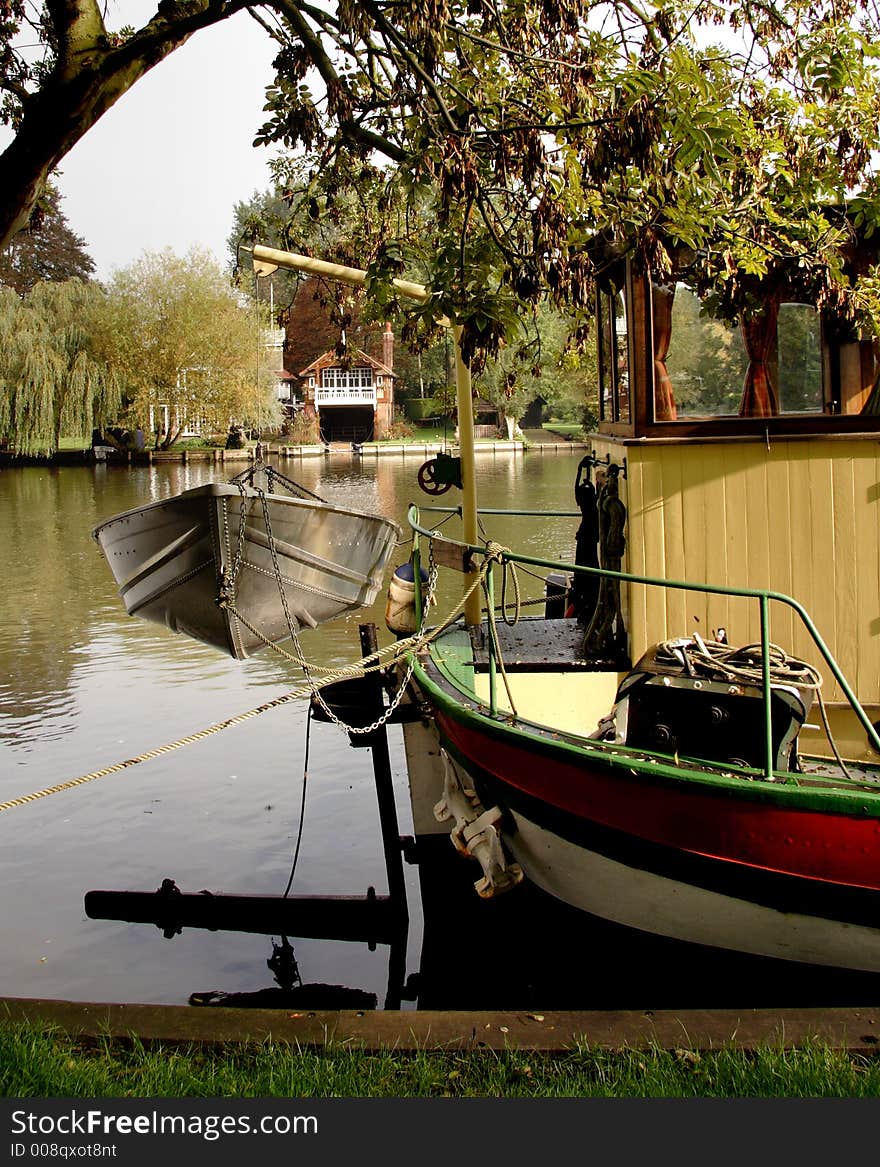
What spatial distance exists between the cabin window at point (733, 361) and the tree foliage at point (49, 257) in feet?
252

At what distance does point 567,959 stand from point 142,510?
5.48 m

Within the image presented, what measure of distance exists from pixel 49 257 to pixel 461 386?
3075 inches

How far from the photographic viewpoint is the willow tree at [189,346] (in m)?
59.4

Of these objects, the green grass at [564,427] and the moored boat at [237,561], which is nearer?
the moored boat at [237,561]

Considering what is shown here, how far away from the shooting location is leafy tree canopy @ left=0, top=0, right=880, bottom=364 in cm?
655

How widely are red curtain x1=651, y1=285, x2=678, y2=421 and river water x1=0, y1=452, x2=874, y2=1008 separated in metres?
3.15

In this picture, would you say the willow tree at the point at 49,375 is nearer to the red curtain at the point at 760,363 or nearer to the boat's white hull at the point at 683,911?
the red curtain at the point at 760,363

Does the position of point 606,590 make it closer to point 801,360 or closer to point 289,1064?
point 801,360

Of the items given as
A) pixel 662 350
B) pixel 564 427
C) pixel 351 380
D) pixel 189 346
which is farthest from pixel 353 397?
pixel 662 350

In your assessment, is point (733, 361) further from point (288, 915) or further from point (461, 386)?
point (288, 915)

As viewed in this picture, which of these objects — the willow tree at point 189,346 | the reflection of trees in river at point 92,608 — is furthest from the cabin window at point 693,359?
the willow tree at point 189,346

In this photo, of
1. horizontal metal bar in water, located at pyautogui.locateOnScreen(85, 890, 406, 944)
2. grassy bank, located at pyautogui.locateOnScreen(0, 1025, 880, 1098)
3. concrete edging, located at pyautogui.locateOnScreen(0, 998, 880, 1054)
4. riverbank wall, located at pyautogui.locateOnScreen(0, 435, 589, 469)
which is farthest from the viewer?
riverbank wall, located at pyautogui.locateOnScreen(0, 435, 589, 469)

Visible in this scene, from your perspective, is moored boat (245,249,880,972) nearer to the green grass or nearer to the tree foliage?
the green grass

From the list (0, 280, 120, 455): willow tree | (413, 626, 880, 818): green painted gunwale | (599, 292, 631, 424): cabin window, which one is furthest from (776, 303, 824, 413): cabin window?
(0, 280, 120, 455): willow tree
